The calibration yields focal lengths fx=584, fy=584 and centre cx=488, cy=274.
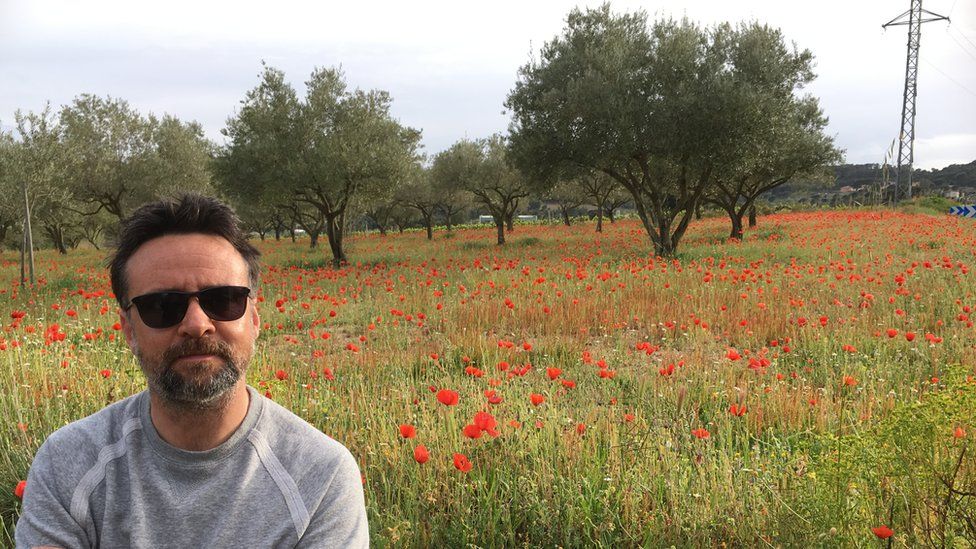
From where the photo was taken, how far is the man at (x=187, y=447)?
180cm

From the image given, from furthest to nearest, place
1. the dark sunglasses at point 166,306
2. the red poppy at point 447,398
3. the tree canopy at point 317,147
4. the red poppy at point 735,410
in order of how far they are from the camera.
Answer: the tree canopy at point 317,147
the red poppy at point 735,410
the red poppy at point 447,398
the dark sunglasses at point 166,306

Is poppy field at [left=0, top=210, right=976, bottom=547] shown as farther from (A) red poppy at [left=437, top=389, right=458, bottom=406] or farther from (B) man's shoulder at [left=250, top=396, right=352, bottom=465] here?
(B) man's shoulder at [left=250, top=396, right=352, bottom=465]

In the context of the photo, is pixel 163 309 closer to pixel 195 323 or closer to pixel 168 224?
pixel 195 323

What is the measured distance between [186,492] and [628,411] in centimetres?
371

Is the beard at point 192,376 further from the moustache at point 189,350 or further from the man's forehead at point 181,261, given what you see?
the man's forehead at point 181,261

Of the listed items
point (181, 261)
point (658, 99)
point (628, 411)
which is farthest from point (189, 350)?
point (658, 99)

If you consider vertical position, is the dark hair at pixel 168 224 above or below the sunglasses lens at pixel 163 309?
above

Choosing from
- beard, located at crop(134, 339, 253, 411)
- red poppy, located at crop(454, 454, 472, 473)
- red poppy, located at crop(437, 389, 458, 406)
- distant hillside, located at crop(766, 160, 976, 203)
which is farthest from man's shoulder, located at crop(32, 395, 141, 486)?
distant hillside, located at crop(766, 160, 976, 203)

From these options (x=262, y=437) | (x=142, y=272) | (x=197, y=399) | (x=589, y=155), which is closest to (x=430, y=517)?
(x=262, y=437)

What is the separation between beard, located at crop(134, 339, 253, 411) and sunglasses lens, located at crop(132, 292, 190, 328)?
90 mm

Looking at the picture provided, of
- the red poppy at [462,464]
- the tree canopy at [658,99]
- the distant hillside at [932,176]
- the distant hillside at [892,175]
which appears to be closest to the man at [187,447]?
the red poppy at [462,464]

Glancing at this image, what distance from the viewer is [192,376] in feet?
6.04

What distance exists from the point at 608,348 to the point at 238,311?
5.80 metres

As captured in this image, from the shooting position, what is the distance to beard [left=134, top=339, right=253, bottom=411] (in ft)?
6.02
